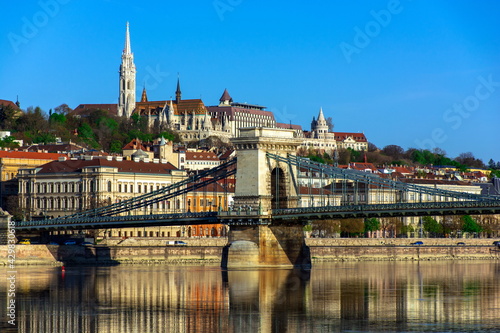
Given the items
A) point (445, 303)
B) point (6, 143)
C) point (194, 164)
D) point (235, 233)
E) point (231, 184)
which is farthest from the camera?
point (194, 164)

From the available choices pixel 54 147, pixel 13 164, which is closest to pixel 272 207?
pixel 13 164

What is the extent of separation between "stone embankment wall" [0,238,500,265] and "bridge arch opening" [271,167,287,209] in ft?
36.9

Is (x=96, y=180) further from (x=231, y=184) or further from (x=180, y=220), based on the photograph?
(x=180, y=220)

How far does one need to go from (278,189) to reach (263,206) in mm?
2194

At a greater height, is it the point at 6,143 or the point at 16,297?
the point at 6,143

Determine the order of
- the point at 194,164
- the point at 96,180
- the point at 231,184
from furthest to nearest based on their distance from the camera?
the point at 194,164, the point at 231,184, the point at 96,180

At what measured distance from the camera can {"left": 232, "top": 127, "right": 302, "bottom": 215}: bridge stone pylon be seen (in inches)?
2613

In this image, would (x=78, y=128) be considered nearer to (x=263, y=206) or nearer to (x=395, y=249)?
(x=395, y=249)

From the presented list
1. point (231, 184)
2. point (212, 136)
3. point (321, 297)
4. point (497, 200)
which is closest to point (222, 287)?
point (321, 297)

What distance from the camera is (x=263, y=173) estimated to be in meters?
66.6

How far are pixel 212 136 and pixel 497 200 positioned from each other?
456ft

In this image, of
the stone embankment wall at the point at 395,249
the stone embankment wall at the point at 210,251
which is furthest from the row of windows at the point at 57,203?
the stone embankment wall at the point at 395,249

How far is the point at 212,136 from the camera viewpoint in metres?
199

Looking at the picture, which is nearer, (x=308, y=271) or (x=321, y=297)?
(x=321, y=297)
